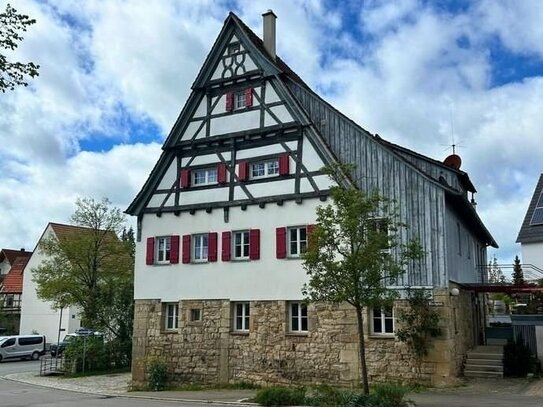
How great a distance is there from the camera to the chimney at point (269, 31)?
24.3m

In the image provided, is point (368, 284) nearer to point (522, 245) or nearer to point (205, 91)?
point (205, 91)

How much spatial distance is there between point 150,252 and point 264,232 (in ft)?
18.0

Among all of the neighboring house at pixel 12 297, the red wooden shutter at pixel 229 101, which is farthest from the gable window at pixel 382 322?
the neighboring house at pixel 12 297

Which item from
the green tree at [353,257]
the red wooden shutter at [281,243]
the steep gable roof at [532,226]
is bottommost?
the green tree at [353,257]

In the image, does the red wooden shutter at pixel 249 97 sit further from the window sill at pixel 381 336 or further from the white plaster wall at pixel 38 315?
the white plaster wall at pixel 38 315

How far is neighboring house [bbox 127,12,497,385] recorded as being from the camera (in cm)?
1919

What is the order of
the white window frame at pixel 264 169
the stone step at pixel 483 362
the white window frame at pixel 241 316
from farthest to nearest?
the white window frame at pixel 264 169, the white window frame at pixel 241 316, the stone step at pixel 483 362

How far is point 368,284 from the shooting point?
14.4 m

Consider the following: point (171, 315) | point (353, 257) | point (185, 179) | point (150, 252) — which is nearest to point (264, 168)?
point (185, 179)

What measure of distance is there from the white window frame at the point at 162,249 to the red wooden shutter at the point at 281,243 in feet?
17.1

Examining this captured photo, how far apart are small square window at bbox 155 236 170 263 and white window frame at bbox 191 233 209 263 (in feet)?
4.29

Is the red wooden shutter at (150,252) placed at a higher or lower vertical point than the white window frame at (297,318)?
higher

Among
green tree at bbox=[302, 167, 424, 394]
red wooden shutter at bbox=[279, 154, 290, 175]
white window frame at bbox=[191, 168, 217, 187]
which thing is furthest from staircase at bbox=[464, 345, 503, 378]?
white window frame at bbox=[191, 168, 217, 187]

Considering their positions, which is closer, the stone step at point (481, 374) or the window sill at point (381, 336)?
the window sill at point (381, 336)
